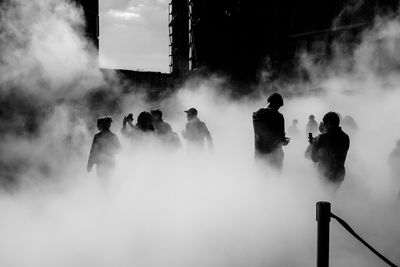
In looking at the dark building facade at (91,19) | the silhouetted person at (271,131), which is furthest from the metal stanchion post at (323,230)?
the dark building facade at (91,19)

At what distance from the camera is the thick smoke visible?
354 cm

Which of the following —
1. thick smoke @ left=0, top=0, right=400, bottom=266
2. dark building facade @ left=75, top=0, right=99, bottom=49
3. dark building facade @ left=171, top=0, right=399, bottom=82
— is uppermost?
dark building facade @ left=75, top=0, right=99, bottom=49

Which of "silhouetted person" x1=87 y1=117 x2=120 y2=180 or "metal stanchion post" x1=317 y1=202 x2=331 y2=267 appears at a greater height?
"silhouetted person" x1=87 y1=117 x2=120 y2=180

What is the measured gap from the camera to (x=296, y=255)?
3.35m

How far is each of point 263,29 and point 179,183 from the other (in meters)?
10.5

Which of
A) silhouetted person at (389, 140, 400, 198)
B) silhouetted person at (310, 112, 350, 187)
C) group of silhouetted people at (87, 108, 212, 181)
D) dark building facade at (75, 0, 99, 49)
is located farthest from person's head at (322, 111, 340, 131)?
dark building facade at (75, 0, 99, 49)

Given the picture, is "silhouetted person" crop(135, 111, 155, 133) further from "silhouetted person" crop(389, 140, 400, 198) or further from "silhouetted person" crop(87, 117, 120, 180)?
"silhouetted person" crop(389, 140, 400, 198)

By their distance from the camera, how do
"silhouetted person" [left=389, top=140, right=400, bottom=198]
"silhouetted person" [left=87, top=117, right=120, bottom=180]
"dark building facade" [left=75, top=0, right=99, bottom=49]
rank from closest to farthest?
"silhouetted person" [left=389, top=140, right=400, bottom=198] < "silhouetted person" [left=87, top=117, right=120, bottom=180] < "dark building facade" [left=75, top=0, right=99, bottom=49]

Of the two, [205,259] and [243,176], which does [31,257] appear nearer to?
[205,259]

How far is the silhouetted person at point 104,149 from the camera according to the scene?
5.41 meters

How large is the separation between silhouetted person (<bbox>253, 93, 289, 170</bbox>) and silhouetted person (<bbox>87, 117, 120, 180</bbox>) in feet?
7.00

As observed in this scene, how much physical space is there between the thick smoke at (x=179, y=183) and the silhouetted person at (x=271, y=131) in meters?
0.25

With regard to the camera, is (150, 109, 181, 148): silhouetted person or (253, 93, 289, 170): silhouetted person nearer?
(253, 93, 289, 170): silhouetted person

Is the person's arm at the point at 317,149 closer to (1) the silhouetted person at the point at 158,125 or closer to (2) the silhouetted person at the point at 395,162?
(2) the silhouetted person at the point at 395,162
